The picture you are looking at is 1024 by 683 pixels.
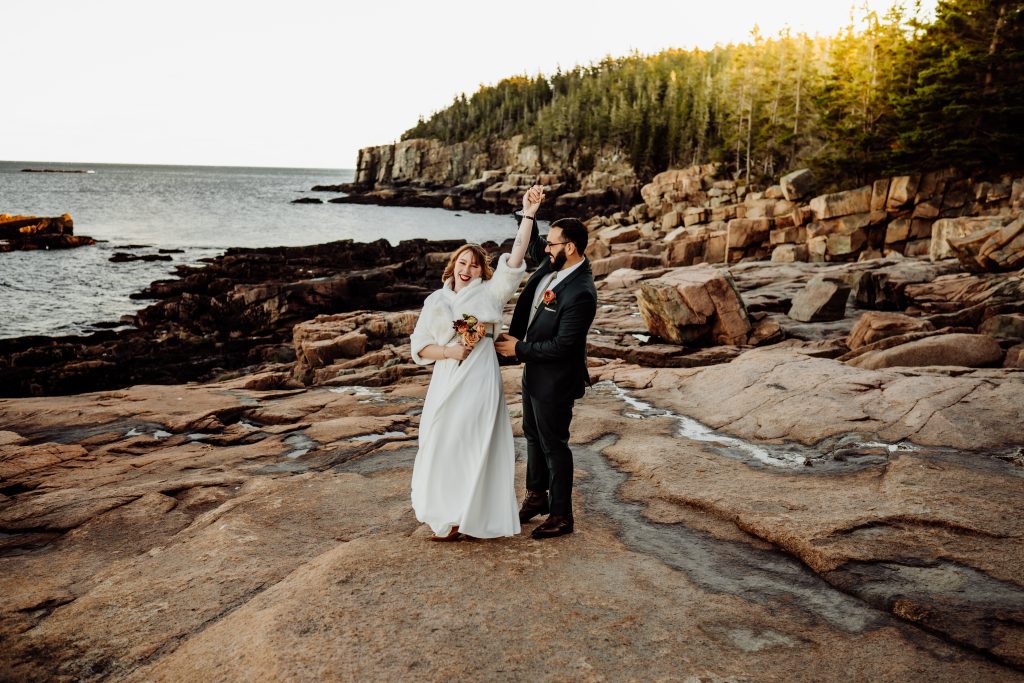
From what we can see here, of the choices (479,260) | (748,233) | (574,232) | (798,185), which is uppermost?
(798,185)

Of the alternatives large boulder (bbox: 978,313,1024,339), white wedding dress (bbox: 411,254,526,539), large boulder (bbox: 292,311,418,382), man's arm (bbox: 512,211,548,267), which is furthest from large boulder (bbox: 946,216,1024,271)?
white wedding dress (bbox: 411,254,526,539)

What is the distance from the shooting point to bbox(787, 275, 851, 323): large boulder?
A: 1506cm

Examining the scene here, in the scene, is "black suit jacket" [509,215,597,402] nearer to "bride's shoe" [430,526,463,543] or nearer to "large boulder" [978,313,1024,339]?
"bride's shoe" [430,526,463,543]

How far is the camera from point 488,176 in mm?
116062

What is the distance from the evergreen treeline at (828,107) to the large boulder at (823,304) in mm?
18875

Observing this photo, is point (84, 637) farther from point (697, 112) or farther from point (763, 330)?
point (697, 112)

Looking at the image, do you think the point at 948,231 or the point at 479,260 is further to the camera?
the point at 948,231

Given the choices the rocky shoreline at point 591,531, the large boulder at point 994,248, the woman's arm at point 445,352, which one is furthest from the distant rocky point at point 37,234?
the large boulder at point 994,248

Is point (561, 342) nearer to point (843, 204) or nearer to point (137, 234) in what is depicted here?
point (843, 204)

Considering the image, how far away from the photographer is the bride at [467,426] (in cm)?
456

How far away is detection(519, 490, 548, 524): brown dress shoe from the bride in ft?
1.15

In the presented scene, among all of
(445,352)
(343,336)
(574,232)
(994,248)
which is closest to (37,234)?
(343,336)

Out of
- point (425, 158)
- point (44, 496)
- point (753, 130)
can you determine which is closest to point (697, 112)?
point (753, 130)

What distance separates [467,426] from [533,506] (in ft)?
3.28
